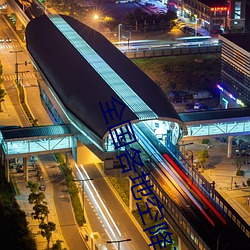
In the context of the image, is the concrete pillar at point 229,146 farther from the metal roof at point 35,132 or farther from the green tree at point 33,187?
the green tree at point 33,187

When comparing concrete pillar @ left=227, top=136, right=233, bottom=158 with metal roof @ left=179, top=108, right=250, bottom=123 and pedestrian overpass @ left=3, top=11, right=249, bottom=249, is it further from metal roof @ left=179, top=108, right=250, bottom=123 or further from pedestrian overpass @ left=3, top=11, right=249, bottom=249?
metal roof @ left=179, top=108, right=250, bottom=123

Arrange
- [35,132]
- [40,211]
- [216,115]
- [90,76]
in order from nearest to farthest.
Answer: [40,211]
[35,132]
[90,76]
[216,115]

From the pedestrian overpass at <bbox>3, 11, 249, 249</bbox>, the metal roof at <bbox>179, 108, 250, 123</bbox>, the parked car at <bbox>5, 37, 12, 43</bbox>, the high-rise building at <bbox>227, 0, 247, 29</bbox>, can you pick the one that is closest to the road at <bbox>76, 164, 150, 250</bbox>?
the pedestrian overpass at <bbox>3, 11, 249, 249</bbox>

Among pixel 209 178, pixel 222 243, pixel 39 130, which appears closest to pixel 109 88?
pixel 39 130

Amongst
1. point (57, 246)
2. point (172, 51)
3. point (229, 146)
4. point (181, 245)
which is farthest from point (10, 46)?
point (181, 245)

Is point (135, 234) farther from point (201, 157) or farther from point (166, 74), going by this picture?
point (166, 74)

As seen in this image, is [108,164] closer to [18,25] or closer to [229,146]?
Result: [229,146]

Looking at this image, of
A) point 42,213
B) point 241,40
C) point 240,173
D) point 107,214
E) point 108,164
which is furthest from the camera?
point 241,40
